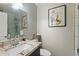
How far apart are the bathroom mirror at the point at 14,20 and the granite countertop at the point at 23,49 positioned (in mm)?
140

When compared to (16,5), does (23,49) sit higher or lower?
lower

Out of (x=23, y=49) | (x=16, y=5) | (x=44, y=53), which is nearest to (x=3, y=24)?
(x=16, y=5)

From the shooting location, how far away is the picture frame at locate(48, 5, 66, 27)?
136 centimetres

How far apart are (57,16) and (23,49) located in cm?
56

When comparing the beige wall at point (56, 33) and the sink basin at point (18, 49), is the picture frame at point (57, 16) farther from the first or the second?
the sink basin at point (18, 49)

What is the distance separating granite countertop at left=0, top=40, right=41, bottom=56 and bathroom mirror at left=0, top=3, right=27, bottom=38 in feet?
0.46

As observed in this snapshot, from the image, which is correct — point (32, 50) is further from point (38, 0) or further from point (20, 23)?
point (38, 0)

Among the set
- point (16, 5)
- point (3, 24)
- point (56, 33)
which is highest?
point (16, 5)

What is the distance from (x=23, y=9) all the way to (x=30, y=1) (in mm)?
127

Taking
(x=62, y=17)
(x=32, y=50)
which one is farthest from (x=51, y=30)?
(x=32, y=50)

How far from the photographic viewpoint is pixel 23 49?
135 cm

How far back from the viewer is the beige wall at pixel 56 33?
4.40 feet

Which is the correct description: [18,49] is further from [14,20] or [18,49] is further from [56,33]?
[56,33]

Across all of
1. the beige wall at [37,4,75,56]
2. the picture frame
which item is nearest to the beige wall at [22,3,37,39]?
the beige wall at [37,4,75,56]
